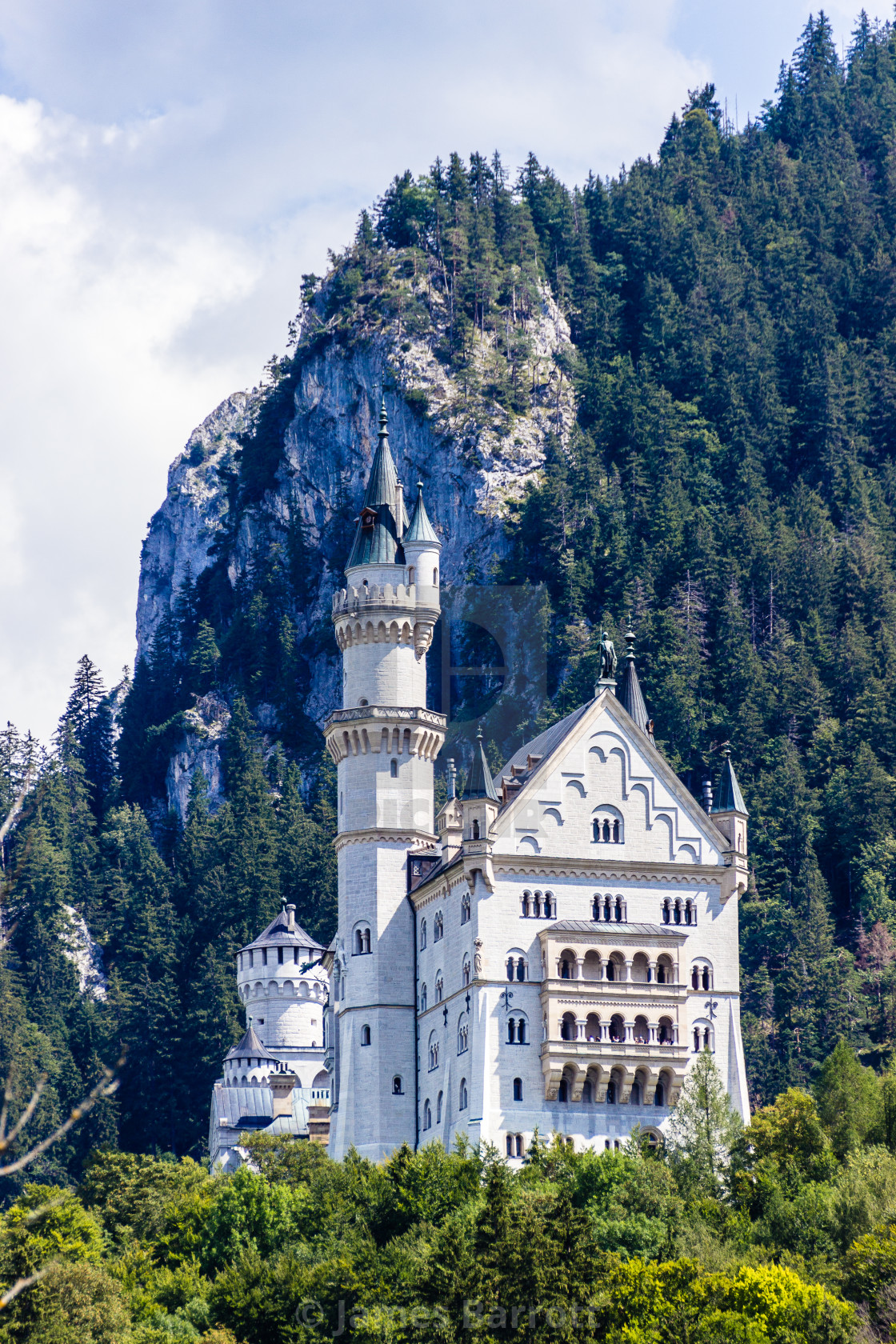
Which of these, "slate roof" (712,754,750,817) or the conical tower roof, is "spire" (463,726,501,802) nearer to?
"slate roof" (712,754,750,817)

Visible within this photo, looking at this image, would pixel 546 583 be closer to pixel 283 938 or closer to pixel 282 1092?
pixel 283 938

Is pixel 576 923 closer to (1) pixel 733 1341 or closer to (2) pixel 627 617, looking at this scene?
(1) pixel 733 1341

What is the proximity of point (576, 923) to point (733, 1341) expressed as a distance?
27954 mm

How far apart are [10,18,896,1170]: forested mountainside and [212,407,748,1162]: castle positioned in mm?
29678

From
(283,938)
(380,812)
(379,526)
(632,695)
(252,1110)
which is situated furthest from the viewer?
(283,938)

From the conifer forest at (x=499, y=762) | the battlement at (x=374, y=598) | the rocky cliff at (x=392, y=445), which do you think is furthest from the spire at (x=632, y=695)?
the rocky cliff at (x=392, y=445)

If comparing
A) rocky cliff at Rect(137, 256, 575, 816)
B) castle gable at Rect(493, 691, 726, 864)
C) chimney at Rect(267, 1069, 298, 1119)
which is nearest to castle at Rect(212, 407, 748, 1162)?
castle gable at Rect(493, 691, 726, 864)

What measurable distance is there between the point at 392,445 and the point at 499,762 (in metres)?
48.9

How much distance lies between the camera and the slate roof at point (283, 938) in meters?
118

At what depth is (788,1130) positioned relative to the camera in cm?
7350

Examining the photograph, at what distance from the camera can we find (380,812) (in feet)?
285

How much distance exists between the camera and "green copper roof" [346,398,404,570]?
89.8m

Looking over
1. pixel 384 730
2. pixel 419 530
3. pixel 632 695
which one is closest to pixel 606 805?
pixel 384 730

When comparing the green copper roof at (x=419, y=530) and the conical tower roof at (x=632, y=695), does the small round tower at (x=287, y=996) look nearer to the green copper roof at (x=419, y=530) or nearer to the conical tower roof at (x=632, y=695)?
the conical tower roof at (x=632, y=695)
